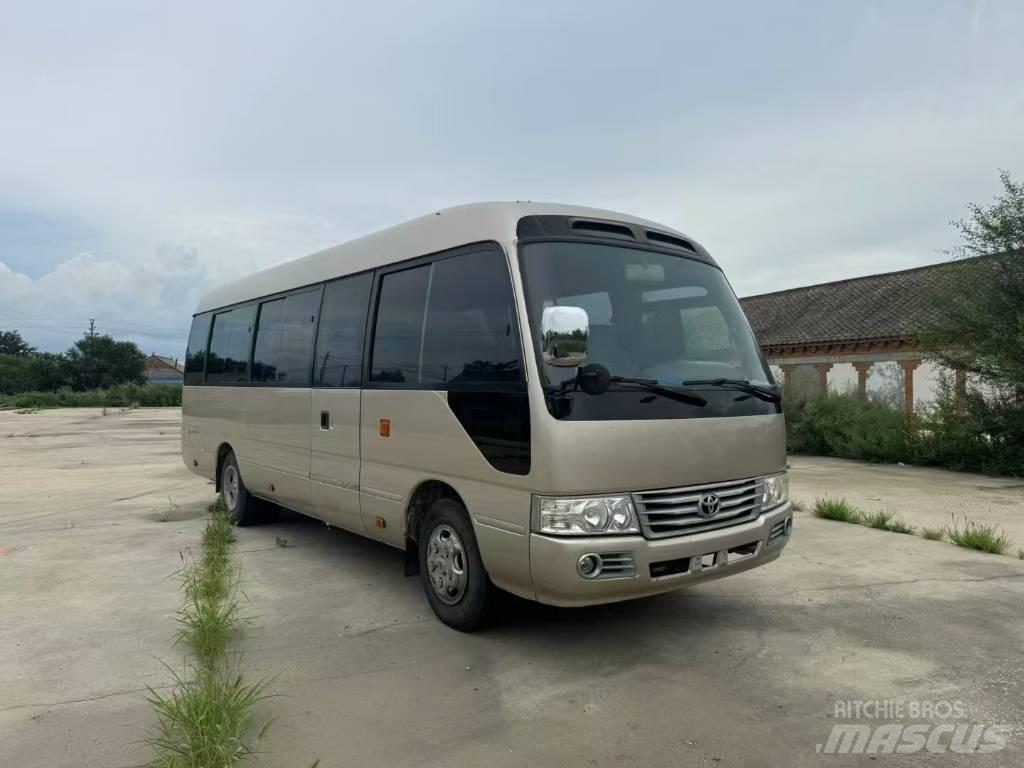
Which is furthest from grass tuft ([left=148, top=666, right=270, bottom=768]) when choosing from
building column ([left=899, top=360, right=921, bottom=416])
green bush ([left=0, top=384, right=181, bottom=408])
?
green bush ([left=0, top=384, right=181, bottom=408])

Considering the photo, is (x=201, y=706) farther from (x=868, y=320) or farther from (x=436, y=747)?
(x=868, y=320)

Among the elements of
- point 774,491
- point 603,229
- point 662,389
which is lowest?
point 774,491

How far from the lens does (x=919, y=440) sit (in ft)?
52.0

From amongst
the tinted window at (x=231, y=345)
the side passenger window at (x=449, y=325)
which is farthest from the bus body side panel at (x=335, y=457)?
the tinted window at (x=231, y=345)

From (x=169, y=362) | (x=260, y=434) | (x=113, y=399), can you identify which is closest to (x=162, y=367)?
(x=169, y=362)

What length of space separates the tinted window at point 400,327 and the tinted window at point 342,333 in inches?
10.7

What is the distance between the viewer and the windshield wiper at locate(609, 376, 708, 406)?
4258 millimetres

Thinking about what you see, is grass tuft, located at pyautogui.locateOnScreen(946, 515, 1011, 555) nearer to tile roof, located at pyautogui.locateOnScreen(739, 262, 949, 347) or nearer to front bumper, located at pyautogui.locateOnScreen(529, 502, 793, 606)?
front bumper, located at pyautogui.locateOnScreen(529, 502, 793, 606)

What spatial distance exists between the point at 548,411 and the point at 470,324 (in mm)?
982

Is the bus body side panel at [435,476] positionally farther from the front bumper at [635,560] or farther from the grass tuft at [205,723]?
the grass tuft at [205,723]

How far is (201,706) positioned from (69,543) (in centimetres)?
529

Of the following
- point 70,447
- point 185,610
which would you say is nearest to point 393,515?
point 185,610

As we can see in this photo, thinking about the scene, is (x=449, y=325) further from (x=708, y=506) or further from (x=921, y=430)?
(x=921, y=430)

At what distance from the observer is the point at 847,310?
85.8ft
